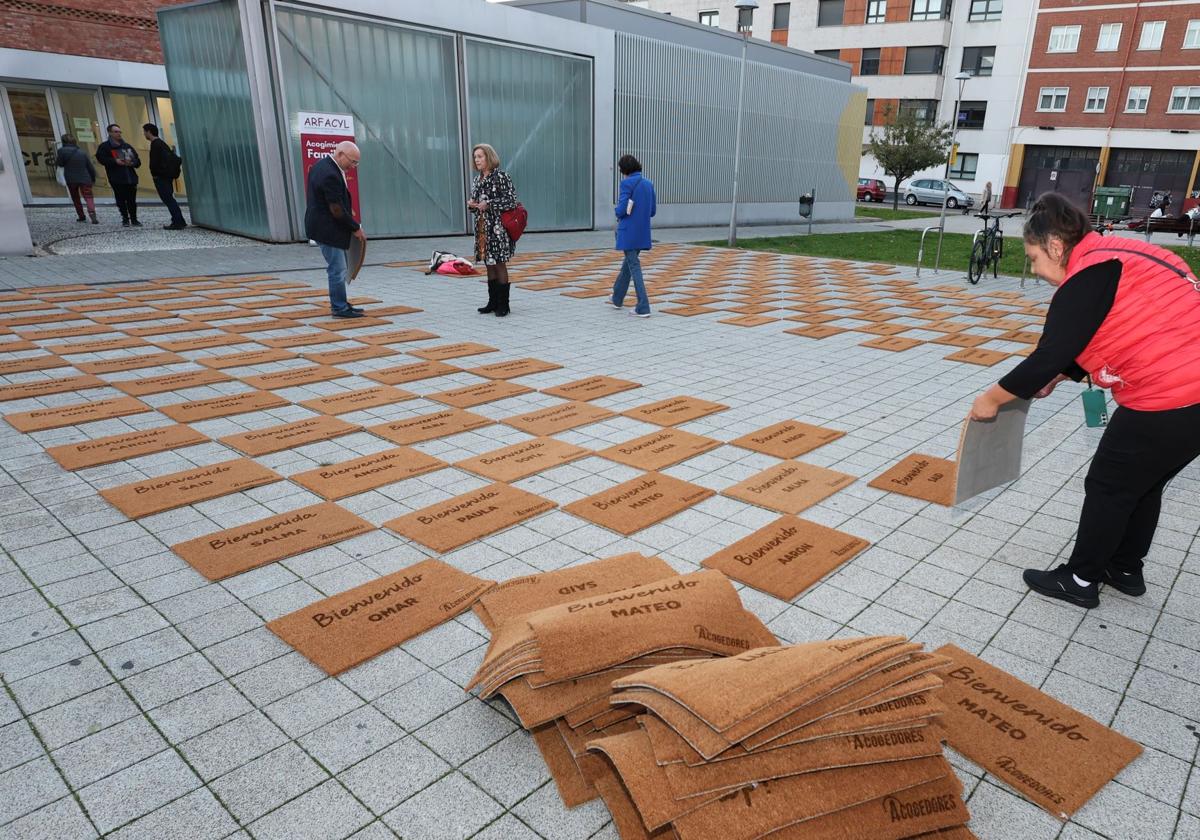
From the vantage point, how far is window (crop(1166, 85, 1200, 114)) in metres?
38.6

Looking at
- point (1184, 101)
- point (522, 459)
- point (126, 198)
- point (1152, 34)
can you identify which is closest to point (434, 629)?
point (522, 459)

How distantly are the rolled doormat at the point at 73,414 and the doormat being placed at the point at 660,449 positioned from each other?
3636 millimetres

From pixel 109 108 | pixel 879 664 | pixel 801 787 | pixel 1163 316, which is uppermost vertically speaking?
Result: pixel 109 108

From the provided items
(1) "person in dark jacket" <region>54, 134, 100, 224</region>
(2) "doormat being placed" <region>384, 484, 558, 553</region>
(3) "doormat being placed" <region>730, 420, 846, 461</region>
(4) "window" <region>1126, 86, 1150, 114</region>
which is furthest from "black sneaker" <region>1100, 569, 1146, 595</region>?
(4) "window" <region>1126, 86, 1150, 114</region>

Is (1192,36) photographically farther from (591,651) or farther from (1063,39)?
(591,651)

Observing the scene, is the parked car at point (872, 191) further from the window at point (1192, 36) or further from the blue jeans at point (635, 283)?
the blue jeans at point (635, 283)

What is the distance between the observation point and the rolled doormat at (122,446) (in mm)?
4781

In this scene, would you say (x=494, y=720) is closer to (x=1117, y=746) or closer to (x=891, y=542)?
(x=1117, y=746)

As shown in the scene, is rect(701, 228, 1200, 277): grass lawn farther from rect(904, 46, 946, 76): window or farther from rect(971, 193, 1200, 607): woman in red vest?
rect(904, 46, 946, 76): window

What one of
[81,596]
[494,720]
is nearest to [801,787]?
[494,720]

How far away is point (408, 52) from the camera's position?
16.0m

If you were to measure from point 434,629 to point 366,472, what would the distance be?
5.98 feet

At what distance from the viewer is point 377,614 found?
323 cm

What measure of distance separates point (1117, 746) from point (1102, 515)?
3.43 ft
